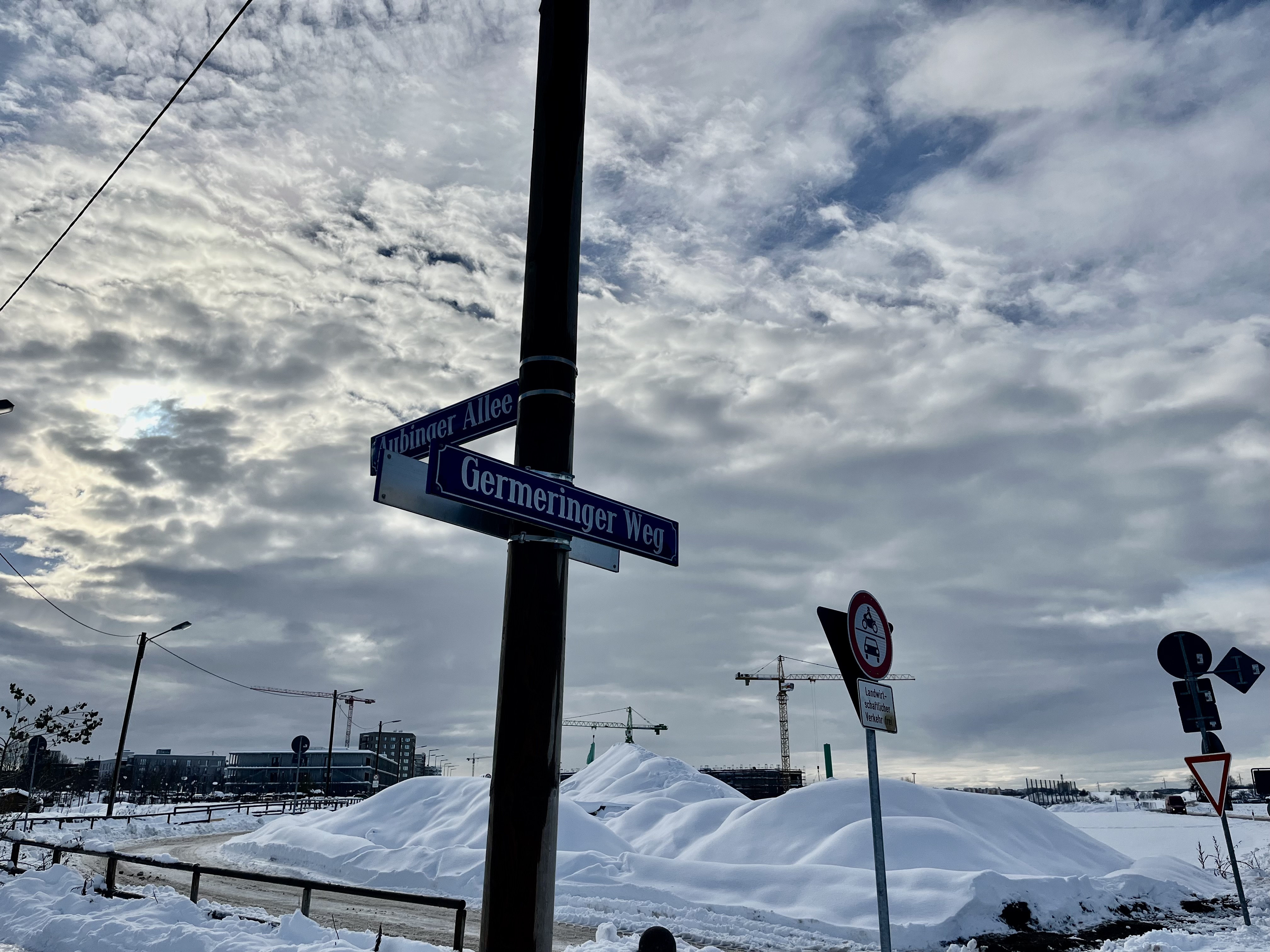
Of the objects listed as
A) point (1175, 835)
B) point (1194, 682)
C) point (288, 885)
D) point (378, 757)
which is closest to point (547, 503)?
point (288, 885)

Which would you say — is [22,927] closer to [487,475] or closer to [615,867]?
[487,475]

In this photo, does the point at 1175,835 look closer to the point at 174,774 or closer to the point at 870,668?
the point at 870,668

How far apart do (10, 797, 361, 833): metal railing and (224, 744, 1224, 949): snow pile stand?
31.9 feet

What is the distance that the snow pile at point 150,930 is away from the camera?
9.73m

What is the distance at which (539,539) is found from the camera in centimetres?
493

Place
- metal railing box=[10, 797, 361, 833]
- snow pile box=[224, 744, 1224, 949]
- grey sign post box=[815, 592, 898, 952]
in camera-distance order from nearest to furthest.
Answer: grey sign post box=[815, 592, 898, 952] < snow pile box=[224, 744, 1224, 949] < metal railing box=[10, 797, 361, 833]

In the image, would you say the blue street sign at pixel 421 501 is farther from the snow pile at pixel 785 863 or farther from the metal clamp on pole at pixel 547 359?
the snow pile at pixel 785 863

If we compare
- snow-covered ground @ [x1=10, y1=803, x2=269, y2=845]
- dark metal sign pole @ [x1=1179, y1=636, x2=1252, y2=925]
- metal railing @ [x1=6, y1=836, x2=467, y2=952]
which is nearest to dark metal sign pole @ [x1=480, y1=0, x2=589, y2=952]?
metal railing @ [x1=6, y1=836, x2=467, y2=952]

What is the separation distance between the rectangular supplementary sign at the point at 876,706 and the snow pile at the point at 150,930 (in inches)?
227

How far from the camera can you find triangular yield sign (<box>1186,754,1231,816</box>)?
43.3 ft

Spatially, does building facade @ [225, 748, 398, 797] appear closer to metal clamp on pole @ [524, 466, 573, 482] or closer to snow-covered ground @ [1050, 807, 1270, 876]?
snow-covered ground @ [1050, 807, 1270, 876]

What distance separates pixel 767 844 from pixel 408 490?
66.2 ft

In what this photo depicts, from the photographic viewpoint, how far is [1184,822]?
49500 mm

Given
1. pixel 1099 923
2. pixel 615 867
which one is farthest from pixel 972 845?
pixel 615 867
